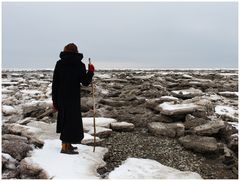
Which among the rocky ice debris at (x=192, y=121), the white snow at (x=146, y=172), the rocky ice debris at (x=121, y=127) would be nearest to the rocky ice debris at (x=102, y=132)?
the rocky ice debris at (x=121, y=127)

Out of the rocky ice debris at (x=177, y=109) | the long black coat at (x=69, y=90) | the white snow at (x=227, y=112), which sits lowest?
the white snow at (x=227, y=112)

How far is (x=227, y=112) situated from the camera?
11.5 m

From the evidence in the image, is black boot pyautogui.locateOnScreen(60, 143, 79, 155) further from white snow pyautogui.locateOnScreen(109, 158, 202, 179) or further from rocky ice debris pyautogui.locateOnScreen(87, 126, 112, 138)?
rocky ice debris pyautogui.locateOnScreen(87, 126, 112, 138)

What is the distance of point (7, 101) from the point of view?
47.0ft

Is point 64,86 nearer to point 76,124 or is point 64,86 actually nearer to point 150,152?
point 76,124

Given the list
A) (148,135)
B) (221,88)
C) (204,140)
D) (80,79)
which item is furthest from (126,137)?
(221,88)

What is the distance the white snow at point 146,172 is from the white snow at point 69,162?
41 centimetres

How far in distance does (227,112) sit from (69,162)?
7092mm

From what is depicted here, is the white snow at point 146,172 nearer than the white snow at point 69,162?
No

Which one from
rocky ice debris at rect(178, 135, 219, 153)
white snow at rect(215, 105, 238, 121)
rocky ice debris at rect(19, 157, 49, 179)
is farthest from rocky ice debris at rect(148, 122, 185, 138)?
rocky ice debris at rect(19, 157, 49, 179)

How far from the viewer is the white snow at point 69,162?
5.55 m

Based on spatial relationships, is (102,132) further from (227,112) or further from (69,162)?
(227,112)

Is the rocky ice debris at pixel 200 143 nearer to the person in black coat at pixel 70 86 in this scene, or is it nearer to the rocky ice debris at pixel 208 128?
the rocky ice debris at pixel 208 128

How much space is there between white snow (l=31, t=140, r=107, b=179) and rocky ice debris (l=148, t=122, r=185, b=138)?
6.79 feet
